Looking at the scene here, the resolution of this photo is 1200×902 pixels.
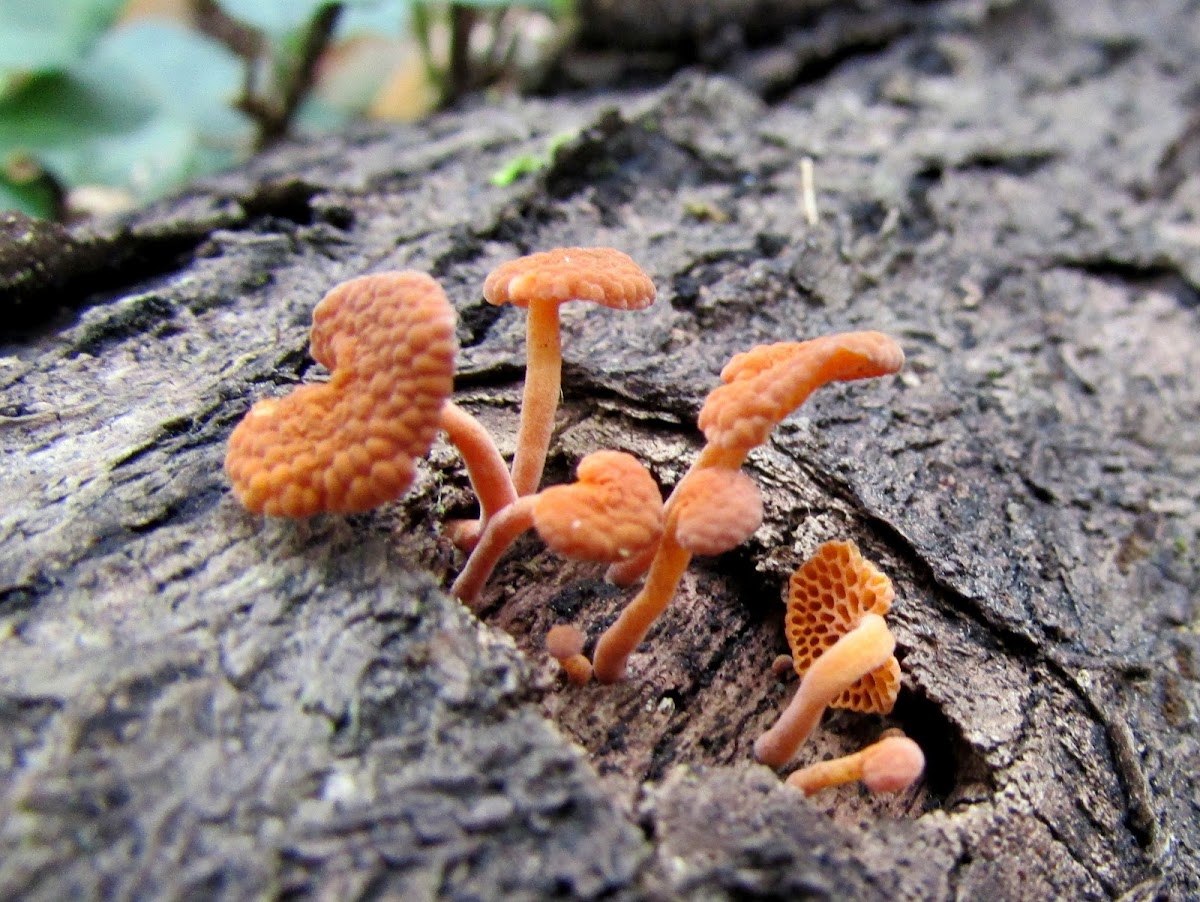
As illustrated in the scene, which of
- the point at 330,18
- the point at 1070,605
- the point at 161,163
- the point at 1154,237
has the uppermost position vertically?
the point at 330,18

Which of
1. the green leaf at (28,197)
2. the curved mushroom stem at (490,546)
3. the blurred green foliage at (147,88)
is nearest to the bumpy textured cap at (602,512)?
the curved mushroom stem at (490,546)

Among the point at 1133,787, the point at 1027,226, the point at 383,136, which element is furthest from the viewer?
the point at 383,136

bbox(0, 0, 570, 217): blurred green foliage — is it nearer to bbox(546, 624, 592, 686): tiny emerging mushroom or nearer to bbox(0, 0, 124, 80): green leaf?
bbox(0, 0, 124, 80): green leaf

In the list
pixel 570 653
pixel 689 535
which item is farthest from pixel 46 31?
pixel 689 535

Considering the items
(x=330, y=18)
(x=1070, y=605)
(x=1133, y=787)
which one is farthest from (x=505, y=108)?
(x=1133, y=787)

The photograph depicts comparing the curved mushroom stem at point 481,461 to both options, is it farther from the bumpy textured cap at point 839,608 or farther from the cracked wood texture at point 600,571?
the bumpy textured cap at point 839,608

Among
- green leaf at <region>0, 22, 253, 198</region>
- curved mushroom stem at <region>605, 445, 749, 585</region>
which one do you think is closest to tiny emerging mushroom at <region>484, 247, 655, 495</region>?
curved mushroom stem at <region>605, 445, 749, 585</region>

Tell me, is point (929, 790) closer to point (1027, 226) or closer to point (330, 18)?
point (1027, 226)
